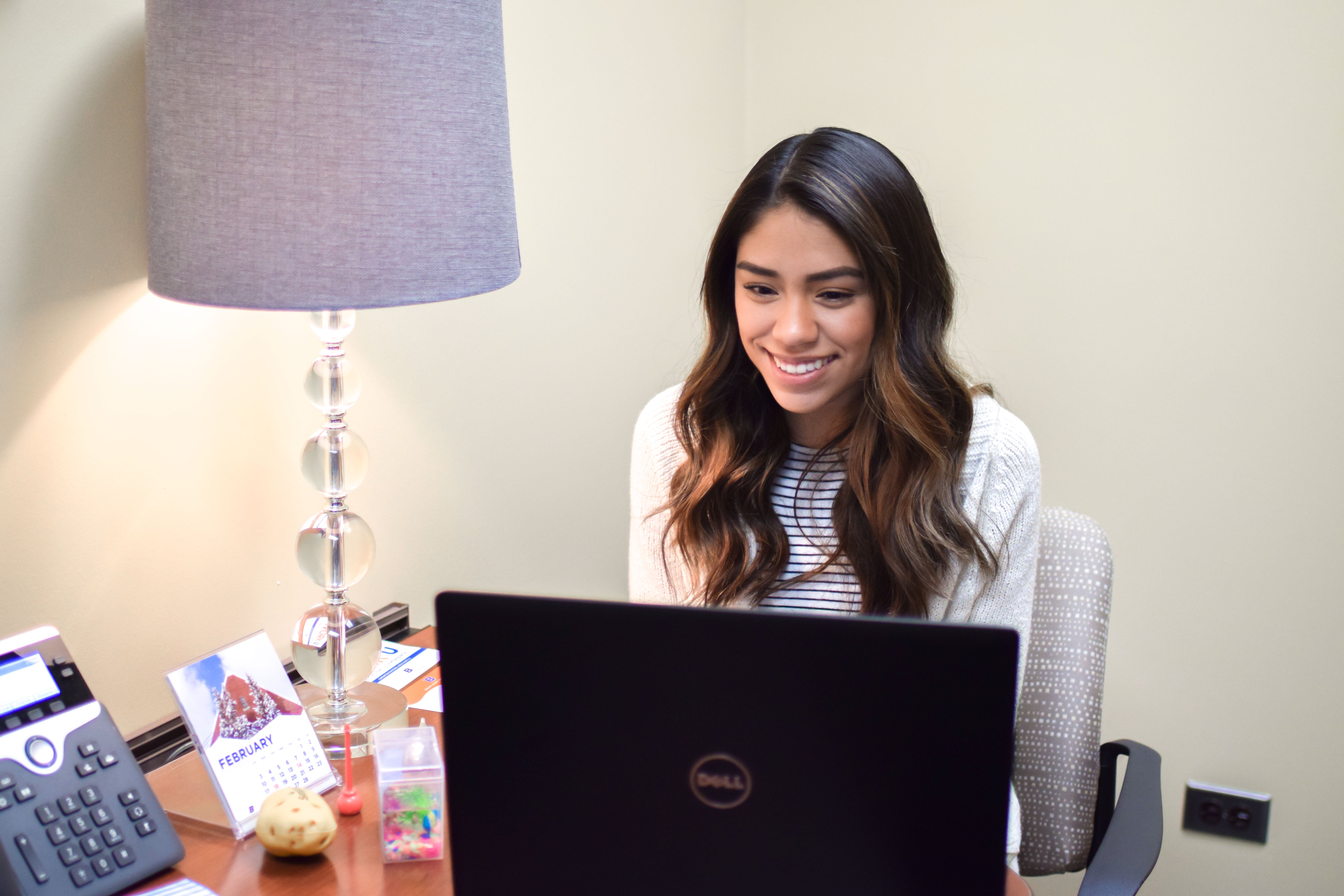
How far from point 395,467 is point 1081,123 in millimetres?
1504

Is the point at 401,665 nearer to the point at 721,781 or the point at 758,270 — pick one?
the point at 758,270

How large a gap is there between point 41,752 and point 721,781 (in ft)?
2.07

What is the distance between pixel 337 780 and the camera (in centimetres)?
113

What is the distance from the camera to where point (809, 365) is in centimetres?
136

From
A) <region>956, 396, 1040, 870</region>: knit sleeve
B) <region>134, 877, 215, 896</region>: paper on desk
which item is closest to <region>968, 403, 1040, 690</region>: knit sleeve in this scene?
<region>956, 396, 1040, 870</region>: knit sleeve

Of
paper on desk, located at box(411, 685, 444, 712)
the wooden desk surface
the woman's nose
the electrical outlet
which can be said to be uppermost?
the woman's nose

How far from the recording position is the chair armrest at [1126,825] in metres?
1.06

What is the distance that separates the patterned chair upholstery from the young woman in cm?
3

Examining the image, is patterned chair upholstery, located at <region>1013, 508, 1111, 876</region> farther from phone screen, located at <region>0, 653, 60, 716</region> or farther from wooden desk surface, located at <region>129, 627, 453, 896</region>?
phone screen, located at <region>0, 653, 60, 716</region>

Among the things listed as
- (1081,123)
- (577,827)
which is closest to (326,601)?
(577,827)

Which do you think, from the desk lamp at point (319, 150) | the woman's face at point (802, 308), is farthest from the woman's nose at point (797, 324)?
the desk lamp at point (319, 150)

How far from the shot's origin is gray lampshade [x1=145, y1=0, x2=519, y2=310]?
39.6 inches

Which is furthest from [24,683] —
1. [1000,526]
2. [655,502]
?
[1000,526]

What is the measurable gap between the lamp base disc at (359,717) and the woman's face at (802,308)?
Answer: 62 cm
